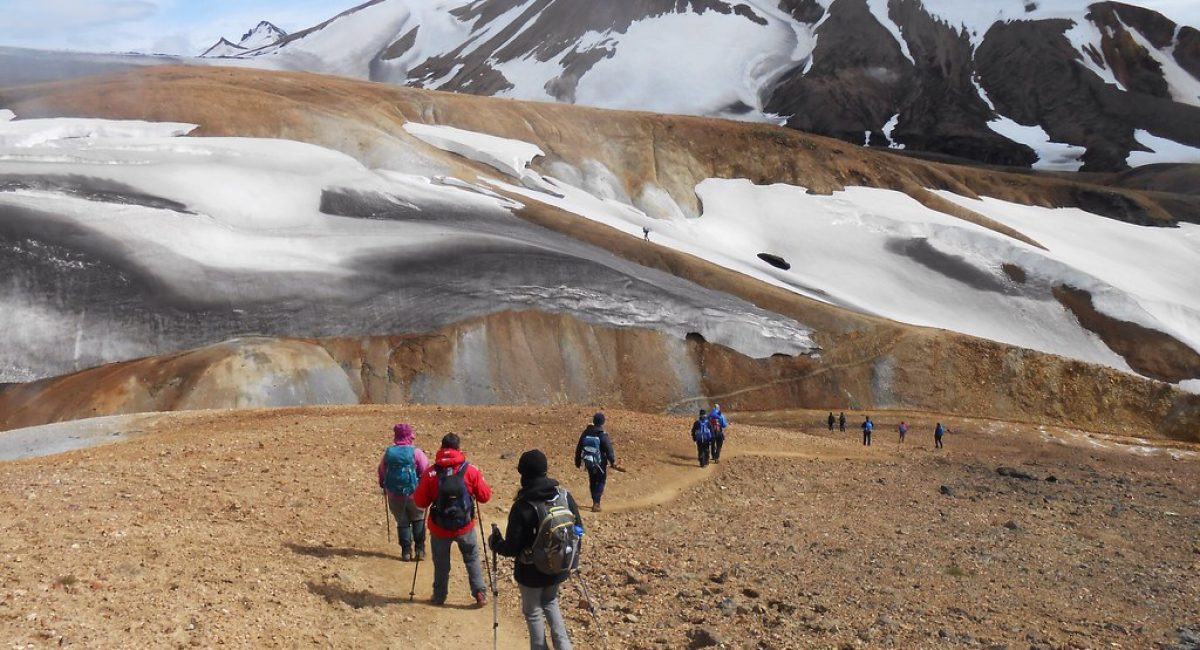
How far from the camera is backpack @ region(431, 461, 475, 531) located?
989 cm

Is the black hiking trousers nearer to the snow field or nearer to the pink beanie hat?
the pink beanie hat

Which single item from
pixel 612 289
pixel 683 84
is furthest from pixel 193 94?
pixel 683 84

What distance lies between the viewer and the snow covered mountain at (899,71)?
429ft

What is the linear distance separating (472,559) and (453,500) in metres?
0.84

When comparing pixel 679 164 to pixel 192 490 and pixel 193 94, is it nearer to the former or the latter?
pixel 193 94

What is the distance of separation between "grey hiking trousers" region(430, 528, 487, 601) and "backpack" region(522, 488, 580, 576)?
1.95 meters

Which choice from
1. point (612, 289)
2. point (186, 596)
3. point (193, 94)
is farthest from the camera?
point (193, 94)

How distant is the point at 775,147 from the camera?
69688 millimetres

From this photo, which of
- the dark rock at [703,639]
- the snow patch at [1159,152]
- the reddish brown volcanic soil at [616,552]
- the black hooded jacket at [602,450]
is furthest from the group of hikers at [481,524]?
the snow patch at [1159,152]

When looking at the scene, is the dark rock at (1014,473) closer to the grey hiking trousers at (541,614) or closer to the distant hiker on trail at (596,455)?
the distant hiker on trail at (596,455)

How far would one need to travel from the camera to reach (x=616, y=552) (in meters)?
13.0

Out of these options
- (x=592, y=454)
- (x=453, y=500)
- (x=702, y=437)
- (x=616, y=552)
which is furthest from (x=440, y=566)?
(x=702, y=437)

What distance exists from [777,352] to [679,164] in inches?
1077

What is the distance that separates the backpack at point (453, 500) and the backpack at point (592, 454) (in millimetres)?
5819
